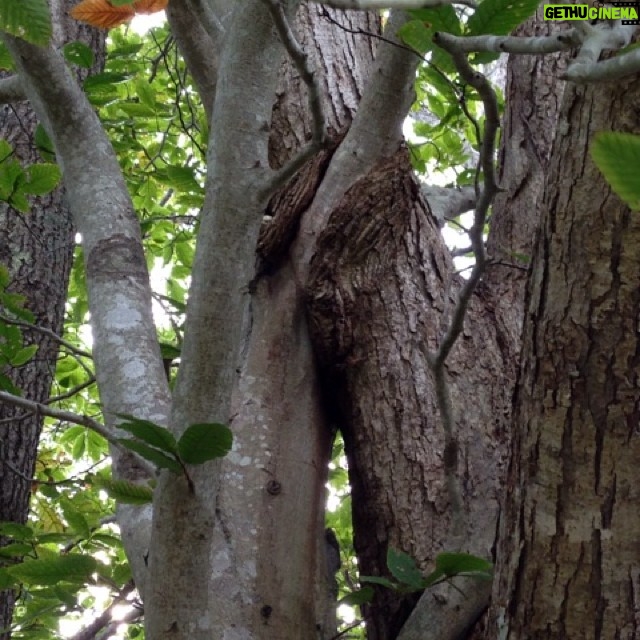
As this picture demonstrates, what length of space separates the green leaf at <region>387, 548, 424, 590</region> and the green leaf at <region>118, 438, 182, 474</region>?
1.50 feet

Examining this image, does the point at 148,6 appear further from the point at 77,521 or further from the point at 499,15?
the point at 77,521

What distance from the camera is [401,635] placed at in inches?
60.3

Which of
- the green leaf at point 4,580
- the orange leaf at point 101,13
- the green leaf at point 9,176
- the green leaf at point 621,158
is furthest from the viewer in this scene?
the green leaf at point 9,176

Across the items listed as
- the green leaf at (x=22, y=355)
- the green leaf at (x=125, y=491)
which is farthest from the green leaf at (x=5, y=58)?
the green leaf at (x=125, y=491)

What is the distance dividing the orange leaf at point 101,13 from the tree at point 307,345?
1 centimetres

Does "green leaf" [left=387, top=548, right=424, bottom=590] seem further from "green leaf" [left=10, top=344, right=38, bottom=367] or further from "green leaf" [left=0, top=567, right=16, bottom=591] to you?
"green leaf" [left=10, top=344, right=38, bottom=367]

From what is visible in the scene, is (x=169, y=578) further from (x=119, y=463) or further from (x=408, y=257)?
(x=408, y=257)

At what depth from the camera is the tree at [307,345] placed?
3.70ft

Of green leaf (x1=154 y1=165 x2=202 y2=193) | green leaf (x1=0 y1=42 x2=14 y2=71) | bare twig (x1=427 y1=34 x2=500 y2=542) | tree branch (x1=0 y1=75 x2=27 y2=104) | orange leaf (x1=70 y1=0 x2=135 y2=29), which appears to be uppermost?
tree branch (x1=0 y1=75 x2=27 y2=104)

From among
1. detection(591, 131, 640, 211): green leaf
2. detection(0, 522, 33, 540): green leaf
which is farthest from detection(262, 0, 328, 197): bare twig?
detection(0, 522, 33, 540): green leaf

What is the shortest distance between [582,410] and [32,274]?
227cm

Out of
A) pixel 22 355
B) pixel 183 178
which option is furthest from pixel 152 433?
pixel 183 178

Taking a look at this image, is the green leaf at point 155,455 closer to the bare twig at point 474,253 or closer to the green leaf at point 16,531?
the bare twig at point 474,253

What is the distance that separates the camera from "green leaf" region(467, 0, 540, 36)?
3.23 feet
